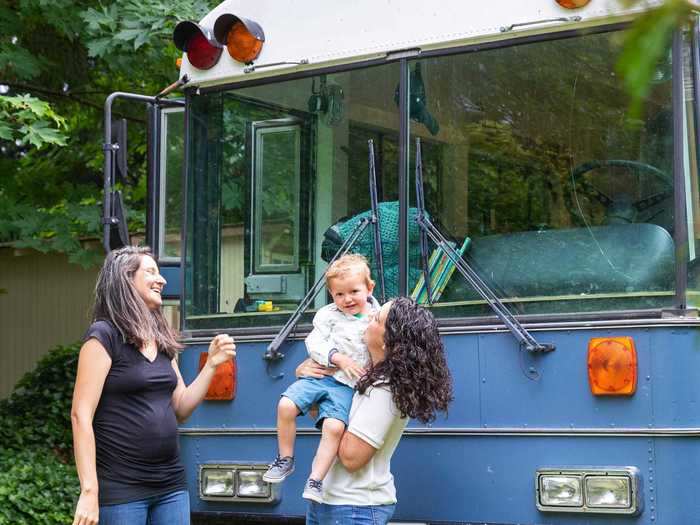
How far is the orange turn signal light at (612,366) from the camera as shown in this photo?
12.0ft

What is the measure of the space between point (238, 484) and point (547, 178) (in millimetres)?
1722

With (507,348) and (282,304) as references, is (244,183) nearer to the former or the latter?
(282,304)

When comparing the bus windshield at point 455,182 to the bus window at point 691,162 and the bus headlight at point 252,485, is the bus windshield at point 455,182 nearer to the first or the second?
the bus window at point 691,162

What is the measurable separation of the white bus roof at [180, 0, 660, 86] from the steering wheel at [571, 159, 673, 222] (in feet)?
1.60

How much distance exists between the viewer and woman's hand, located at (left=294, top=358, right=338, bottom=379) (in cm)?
394

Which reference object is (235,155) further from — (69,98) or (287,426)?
(69,98)

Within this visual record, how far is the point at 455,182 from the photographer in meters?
4.27

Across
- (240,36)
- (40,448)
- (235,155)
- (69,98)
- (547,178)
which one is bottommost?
(40,448)

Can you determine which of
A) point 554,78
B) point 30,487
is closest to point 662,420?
point 554,78

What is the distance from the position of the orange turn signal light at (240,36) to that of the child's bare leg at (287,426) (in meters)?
1.65

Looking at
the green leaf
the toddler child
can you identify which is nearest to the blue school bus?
the toddler child

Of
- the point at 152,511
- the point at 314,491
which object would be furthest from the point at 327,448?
the point at 152,511

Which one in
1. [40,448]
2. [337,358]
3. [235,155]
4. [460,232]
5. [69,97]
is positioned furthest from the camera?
[40,448]

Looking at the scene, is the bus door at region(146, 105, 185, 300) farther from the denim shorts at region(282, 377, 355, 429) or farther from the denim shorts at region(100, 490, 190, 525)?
the denim shorts at region(100, 490, 190, 525)
